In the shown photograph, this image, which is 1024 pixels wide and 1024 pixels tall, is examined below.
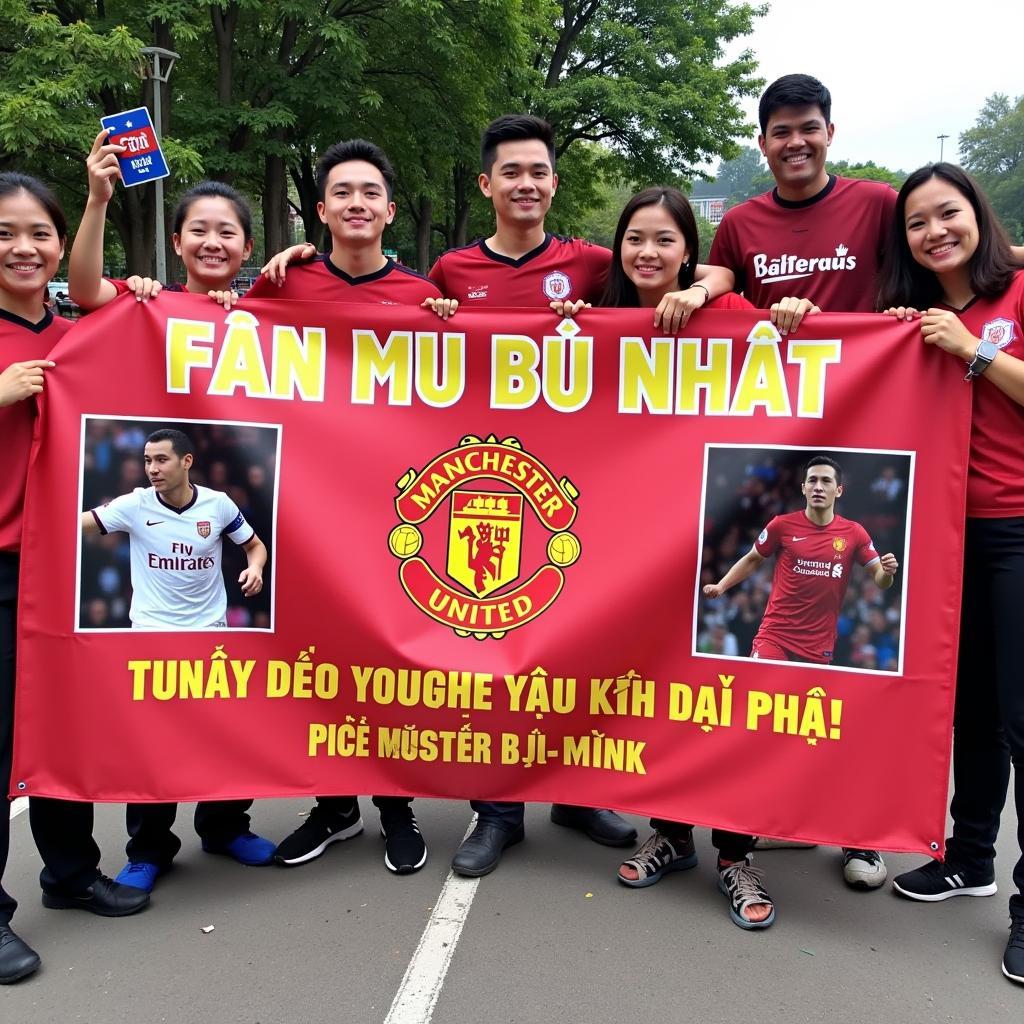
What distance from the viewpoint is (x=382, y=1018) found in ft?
8.26

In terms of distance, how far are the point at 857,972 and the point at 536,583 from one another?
1519 mm

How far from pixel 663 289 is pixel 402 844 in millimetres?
2201

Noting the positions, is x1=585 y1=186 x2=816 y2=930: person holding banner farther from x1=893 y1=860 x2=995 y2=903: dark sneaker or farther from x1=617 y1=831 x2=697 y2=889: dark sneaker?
x1=893 y1=860 x2=995 y2=903: dark sneaker

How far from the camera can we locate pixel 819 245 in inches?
137

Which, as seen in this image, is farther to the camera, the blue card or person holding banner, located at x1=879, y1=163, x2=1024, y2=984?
the blue card

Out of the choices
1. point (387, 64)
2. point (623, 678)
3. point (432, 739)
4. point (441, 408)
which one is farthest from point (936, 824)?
point (387, 64)

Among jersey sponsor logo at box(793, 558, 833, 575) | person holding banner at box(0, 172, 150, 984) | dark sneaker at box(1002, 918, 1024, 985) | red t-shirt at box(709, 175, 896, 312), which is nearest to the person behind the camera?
dark sneaker at box(1002, 918, 1024, 985)

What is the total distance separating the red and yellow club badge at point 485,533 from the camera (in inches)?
128

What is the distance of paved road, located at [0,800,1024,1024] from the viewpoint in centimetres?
258

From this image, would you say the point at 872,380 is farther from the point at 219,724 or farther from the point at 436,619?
the point at 219,724

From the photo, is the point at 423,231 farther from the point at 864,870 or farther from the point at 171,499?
the point at 864,870

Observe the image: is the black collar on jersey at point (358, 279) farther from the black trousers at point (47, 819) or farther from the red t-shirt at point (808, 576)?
the red t-shirt at point (808, 576)

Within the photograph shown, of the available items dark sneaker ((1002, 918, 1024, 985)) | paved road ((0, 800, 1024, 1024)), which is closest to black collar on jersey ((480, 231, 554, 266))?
paved road ((0, 800, 1024, 1024))

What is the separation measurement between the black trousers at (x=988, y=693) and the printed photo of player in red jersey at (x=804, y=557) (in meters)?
0.25
